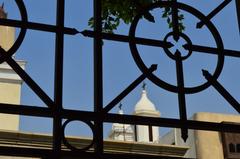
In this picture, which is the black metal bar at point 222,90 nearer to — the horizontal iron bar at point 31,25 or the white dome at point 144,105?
the horizontal iron bar at point 31,25

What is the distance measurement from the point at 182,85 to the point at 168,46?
0.15 metres

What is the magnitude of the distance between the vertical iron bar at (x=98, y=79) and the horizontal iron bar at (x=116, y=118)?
0.09 ft

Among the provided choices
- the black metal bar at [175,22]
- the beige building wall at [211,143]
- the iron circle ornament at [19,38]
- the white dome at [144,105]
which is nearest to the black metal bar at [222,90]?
the black metal bar at [175,22]

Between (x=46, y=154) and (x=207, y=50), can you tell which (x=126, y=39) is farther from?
(x=46, y=154)

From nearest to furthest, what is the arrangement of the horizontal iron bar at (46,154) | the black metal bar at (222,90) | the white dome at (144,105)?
the horizontal iron bar at (46,154)
the black metal bar at (222,90)
the white dome at (144,105)

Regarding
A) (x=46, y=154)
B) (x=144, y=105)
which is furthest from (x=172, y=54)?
(x=144, y=105)

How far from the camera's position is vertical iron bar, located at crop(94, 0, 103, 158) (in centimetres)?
180

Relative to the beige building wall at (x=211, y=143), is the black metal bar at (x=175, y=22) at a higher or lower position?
higher

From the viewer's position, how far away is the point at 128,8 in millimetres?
2455

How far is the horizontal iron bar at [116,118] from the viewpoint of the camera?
1.75 m

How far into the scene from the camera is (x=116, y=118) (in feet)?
6.04

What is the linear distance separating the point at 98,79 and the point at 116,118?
0.14 meters

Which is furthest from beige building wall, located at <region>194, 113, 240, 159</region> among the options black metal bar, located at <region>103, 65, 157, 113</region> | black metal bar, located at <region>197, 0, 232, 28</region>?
black metal bar, located at <region>103, 65, 157, 113</region>

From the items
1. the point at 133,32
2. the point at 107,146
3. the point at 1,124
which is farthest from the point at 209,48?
the point at 1,124
